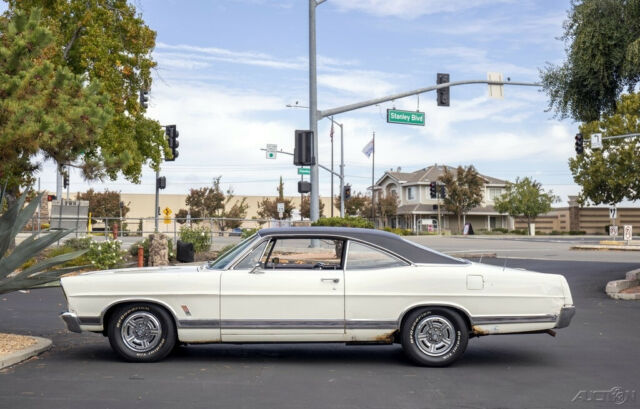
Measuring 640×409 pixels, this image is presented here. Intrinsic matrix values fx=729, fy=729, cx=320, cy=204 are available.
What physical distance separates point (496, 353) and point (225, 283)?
350 centimetres

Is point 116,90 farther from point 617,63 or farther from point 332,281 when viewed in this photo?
point 332,281

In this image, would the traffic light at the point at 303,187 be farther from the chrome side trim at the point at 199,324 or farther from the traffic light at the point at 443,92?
the chrome side trim at the point at 199,324

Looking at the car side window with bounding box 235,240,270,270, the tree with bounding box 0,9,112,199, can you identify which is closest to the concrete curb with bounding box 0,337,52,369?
the car side window with bounding box 235,240,270,270

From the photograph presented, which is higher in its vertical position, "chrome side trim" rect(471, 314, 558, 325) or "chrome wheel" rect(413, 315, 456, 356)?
"chrome side trim" rect(471, 314, 558, 325)

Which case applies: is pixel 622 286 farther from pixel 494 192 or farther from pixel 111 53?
pixel 494 192

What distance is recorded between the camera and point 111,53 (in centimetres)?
2975

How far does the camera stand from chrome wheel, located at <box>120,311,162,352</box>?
7.99m

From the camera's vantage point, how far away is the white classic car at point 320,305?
7867 mm

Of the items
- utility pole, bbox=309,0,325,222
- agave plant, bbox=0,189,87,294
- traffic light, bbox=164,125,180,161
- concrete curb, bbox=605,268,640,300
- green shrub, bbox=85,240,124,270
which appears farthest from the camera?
traffic light, bbox=164,125,180,161

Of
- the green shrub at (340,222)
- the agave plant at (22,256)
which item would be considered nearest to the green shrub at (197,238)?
the green shrub at (340,222)

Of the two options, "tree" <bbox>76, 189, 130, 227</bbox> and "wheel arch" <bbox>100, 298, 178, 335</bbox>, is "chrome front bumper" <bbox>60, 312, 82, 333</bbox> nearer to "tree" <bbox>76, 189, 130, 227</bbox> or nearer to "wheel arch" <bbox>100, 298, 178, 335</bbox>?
"wheel arch" <bbox>100, 298, 178, 335</bbox>

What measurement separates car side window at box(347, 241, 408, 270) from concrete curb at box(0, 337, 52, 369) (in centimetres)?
380

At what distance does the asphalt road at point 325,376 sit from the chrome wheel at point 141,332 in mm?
231

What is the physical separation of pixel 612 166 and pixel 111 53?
45938 mm
